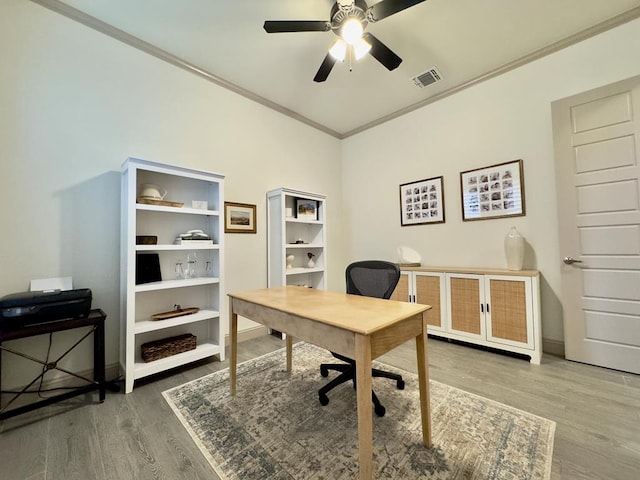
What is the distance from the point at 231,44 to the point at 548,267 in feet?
13.0

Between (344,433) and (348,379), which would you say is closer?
(344,433)

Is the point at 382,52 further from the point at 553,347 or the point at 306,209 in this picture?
the point at 553,347

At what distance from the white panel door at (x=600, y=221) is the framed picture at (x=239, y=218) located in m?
3.35

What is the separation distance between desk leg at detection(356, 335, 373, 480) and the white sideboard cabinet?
221 cm

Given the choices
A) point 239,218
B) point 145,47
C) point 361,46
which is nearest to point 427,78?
point 361,46

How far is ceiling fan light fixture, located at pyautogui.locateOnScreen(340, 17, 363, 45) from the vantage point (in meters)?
1.98

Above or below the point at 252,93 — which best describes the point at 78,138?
below

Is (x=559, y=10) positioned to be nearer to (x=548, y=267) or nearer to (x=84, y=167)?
(x=548, y=267)

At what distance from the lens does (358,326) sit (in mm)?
1143

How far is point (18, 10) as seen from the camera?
6.51ft

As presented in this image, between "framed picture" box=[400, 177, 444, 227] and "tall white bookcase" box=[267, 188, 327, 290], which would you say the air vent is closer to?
"framed picture" box=[400, 177, 444, 227]

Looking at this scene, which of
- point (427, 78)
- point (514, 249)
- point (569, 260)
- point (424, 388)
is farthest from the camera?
point (427, 78)

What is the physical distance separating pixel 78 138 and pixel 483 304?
415cm

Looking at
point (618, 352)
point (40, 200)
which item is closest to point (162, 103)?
point (40, 200)
